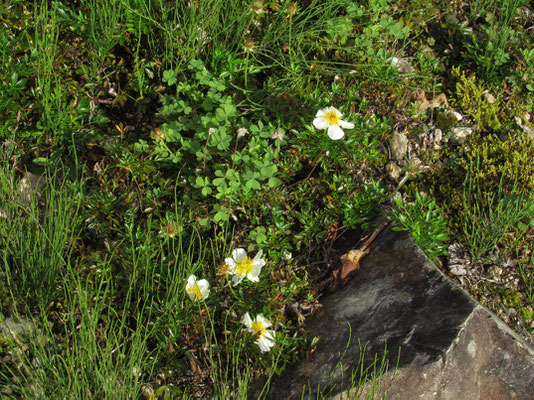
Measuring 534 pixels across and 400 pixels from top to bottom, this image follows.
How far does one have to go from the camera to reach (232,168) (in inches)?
121

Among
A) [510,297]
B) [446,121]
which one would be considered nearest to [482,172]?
[446,121]

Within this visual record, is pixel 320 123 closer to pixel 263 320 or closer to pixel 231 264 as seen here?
pixel 231 264

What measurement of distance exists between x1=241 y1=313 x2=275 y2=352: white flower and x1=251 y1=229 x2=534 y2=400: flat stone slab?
0.23m

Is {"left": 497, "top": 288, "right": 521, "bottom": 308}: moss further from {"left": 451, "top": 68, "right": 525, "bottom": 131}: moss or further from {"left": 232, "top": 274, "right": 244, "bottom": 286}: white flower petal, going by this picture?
{"left": 232, "top": 274, "right": 244, "bottom": 286}: white flower petal

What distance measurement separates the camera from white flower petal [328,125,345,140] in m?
2.92

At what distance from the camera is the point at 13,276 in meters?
2.64

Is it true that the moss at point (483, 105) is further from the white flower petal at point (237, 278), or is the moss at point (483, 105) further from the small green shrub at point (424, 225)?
the white flower petal at point (237, 278)

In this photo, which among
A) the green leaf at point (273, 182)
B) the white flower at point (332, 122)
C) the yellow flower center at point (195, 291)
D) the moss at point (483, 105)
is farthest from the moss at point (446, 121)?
the yellow flower center at point (195, 291)

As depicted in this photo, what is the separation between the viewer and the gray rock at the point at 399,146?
136 inches

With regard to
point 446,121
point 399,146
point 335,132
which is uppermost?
point 335,132

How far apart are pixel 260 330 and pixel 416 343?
81 cm

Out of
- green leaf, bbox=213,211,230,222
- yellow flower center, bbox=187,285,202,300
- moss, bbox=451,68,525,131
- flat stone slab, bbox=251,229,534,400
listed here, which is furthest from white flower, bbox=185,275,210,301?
moss, bbox=451,68,525,131

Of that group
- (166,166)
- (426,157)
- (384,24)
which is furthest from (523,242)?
(166,166)

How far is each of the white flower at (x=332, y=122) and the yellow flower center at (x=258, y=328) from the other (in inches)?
45.8
